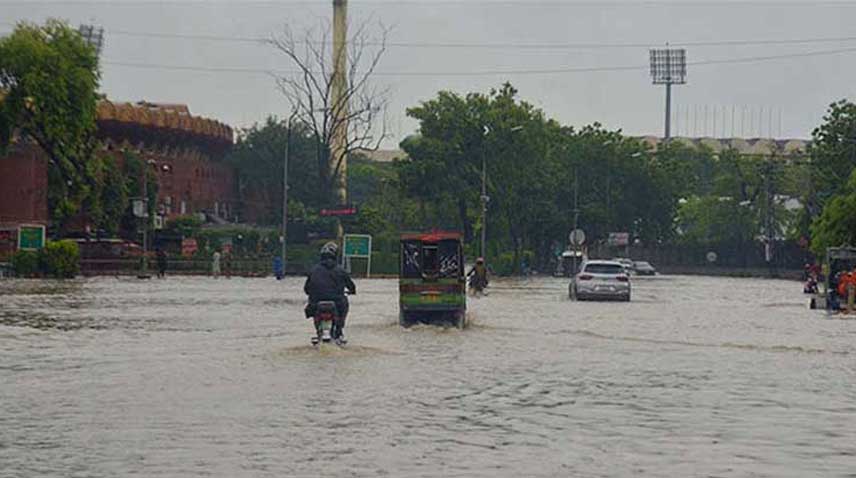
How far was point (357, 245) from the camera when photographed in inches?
3093

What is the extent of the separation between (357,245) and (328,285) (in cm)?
5476

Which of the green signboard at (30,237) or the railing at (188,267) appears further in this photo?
the railing at (188,267)

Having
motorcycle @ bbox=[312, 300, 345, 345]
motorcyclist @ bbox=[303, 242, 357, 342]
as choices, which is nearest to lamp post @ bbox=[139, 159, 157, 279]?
motorcycle @ bbox=[312, 300, 345, 345]

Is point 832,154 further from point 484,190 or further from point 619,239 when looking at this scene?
point 619,239

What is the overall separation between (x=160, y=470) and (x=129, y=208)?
84496mm

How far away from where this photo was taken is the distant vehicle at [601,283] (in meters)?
50.2

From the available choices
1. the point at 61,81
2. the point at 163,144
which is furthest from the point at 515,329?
the point at 163,144

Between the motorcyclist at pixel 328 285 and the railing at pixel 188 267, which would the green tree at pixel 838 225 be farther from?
the motorcyclist at pixel 328 285

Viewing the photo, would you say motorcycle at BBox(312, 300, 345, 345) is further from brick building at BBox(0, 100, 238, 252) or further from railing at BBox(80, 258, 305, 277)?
brick building at BBox(0, 100, 238, 252)

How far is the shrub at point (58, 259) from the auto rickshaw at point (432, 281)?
123ft

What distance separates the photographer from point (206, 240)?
95500mm

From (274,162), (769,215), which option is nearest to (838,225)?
(769,215)

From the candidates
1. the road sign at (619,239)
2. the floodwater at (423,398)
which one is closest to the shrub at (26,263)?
the floodwater at (423,398)

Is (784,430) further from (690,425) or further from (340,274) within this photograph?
(340,274)
